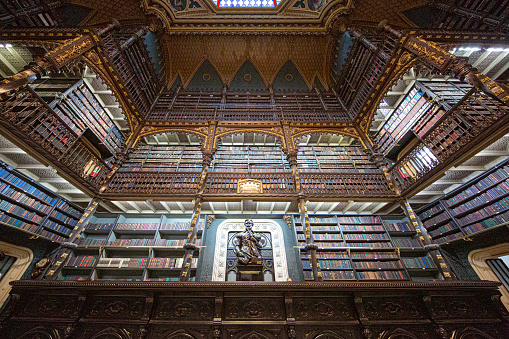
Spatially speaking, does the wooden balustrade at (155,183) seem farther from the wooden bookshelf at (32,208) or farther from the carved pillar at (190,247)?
the wooden bookshelf at (32,208)

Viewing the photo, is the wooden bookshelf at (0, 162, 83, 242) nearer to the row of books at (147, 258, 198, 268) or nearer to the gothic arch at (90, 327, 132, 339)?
the row of books at (147, 258, 198, 268)

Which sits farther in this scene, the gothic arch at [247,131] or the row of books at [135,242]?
the gothic arch at [247,131]

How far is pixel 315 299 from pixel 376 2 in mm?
9944

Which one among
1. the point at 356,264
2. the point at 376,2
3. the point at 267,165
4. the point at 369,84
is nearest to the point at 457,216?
the point at 356,264

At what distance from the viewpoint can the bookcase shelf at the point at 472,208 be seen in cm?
448

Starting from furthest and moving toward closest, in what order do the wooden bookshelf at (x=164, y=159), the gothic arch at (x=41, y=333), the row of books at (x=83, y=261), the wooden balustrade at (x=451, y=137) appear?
the wooden bookshelf at (x=164, y=159), the row of books at (x=83, y=261), the wooden balustrade at (x=451, y=137), the gothic arch at (x=41, y=333)

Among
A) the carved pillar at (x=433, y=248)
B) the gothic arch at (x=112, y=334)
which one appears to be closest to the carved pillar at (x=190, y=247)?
the gothic arch at (x=112, y=334)

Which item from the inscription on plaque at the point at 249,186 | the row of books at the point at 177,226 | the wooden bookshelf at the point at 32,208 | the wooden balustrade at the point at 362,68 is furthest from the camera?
the wooden balustrade at the point at 362,68

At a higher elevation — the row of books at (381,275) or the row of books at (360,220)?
the row of books at (360,220)

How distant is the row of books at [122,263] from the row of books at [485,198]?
27.1 ft

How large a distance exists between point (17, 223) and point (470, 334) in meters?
9.18

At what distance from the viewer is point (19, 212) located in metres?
4.75

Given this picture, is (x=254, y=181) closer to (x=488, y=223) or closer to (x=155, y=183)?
(x=155, y=183)

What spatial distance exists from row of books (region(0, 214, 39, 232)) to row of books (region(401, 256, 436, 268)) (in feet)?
30.9
